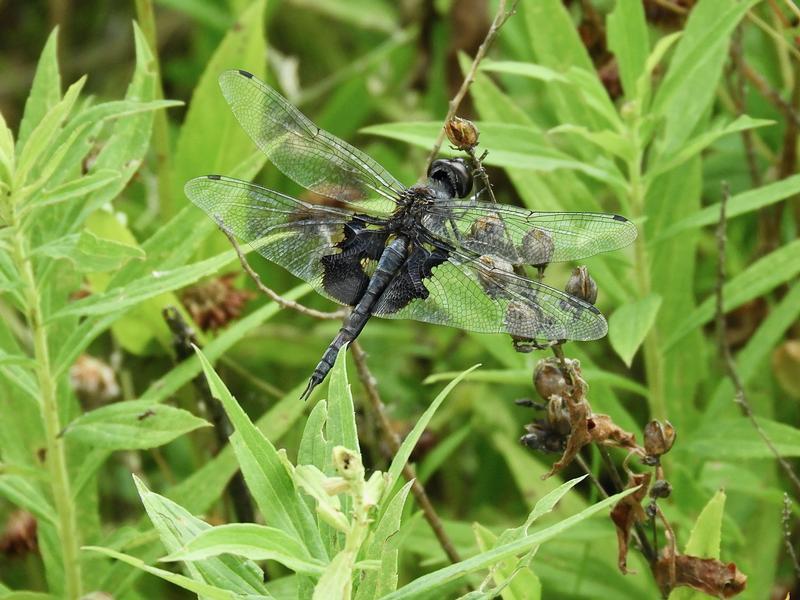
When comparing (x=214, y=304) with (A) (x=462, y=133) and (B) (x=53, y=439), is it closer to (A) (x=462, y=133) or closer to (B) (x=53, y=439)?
(B) (x=53, y=439)

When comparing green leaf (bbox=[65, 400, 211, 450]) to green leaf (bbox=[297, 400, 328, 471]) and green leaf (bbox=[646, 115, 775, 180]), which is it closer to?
green leaf (bbox=[297, 400, 328, 471])

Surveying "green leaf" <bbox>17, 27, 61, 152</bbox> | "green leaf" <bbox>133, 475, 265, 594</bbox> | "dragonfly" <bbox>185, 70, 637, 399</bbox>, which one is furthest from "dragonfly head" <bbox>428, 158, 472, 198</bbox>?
"green leaf" <bbox>133, 475, 265, 594</bbox>

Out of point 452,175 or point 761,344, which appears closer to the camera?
point 452,175

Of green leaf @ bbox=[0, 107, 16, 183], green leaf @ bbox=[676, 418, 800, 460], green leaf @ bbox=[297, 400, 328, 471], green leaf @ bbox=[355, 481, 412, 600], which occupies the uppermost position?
green leaf @ bbox=[0, 107, 16, 183]

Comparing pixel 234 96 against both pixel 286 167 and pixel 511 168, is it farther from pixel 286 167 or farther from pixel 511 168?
pixel 511 168

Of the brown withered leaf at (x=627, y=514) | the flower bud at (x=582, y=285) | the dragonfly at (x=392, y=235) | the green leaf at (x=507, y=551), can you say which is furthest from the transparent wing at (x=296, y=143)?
the green leaf at (x=507, y=551)

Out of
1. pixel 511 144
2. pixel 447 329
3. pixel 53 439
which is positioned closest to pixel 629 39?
pixel 511 144

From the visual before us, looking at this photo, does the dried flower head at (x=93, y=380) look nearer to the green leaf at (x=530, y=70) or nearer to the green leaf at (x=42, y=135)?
the green leaf at (x=42, y=135)
